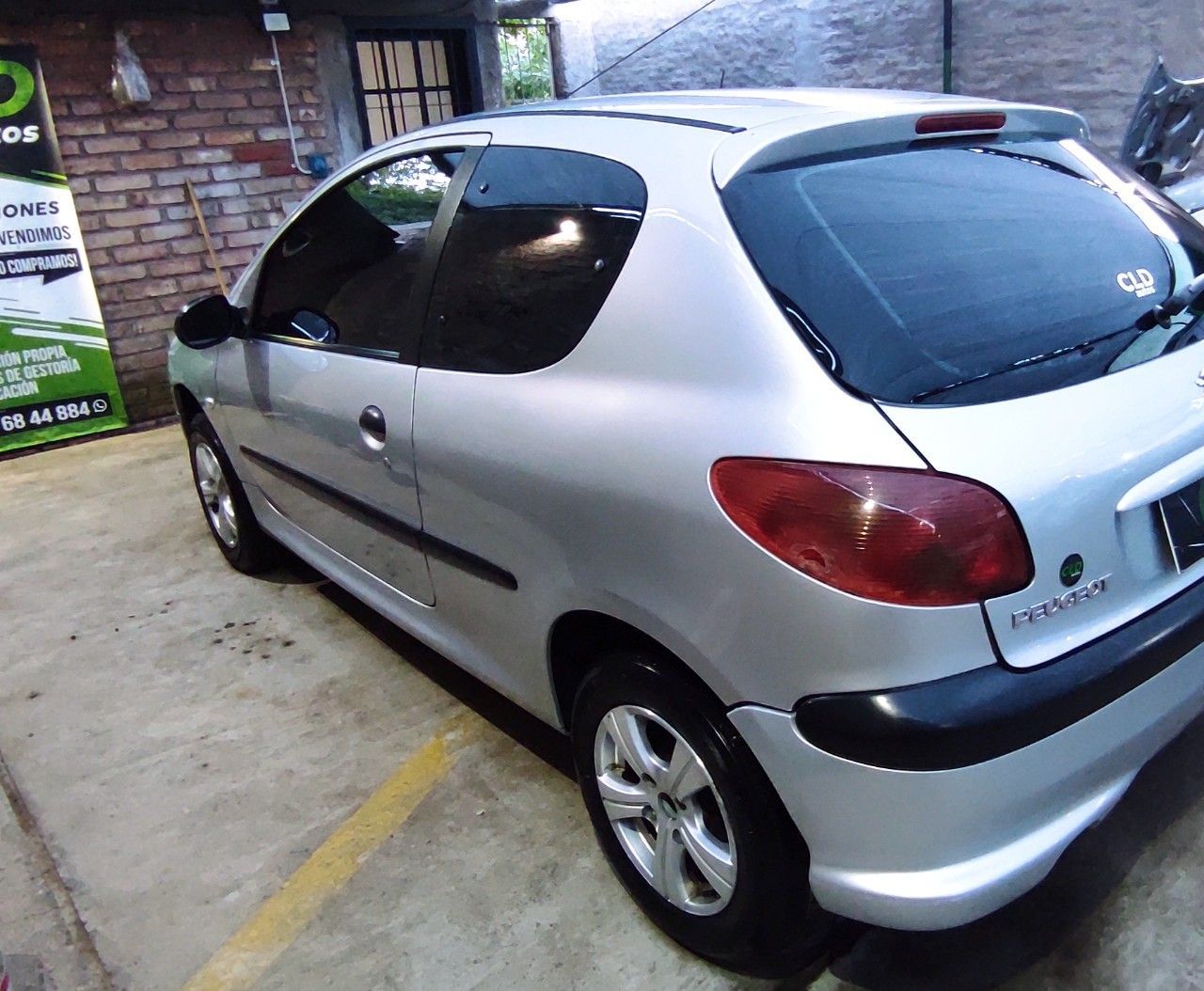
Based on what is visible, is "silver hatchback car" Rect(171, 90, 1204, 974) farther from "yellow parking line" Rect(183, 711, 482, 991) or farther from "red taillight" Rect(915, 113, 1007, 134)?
"yellow parking line" Rect(183, 711, 482, 991)

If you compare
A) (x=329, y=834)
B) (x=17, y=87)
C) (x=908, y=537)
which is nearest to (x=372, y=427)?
(x=329, y=834)

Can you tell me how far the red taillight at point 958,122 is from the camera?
208cm

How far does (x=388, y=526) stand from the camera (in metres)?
2.76

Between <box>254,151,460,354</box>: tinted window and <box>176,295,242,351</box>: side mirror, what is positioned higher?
<box>254,151,460,354</box>: tinted window

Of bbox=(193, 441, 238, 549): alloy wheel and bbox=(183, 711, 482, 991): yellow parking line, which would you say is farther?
bbox=(193, 441, 238, 549): alloy wheel

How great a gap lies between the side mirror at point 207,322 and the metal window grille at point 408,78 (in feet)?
15.7

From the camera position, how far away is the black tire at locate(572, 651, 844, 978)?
1808 mm

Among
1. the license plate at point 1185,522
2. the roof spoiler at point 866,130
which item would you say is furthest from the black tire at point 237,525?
the license plate at point 1185,522

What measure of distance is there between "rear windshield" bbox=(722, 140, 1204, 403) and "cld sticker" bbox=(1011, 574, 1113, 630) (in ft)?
1.12

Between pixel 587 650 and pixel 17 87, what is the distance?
5833mm

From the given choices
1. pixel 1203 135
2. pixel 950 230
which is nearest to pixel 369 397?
pixel 950 230

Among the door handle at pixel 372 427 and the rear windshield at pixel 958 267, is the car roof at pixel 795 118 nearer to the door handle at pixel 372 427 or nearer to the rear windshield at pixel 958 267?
the rear windshield at pixel 958 267

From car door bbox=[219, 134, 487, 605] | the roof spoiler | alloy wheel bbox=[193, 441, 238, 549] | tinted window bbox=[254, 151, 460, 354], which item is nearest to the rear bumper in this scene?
the roof spoiler

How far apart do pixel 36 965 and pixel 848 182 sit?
2.45m
